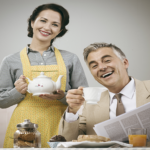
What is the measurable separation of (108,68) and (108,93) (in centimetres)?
18

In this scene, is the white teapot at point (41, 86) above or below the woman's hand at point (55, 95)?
above

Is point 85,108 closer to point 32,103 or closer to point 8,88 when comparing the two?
point 32,103

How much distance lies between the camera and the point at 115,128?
43.3 inches

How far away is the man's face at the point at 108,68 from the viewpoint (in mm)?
1592

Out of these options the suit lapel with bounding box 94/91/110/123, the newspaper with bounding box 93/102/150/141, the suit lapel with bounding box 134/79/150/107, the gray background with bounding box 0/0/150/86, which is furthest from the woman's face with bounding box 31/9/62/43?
the newspaper with bounding box 93/102/150/141

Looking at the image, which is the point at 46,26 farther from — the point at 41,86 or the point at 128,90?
the point at 128,90

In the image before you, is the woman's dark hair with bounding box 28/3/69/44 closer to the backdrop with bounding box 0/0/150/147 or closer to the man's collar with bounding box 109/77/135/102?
the backdrop with bounding box 0/0/150/147

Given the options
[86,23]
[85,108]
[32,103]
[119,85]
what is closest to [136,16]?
[86,23]

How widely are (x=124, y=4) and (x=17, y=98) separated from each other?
139cm

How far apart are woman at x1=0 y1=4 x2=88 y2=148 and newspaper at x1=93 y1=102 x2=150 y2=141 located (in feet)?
1.84

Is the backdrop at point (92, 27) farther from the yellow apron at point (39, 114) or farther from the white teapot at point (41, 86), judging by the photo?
the white teapot at point (41, 86)

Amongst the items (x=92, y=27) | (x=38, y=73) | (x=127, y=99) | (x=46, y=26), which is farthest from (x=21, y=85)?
(x=92, y=27)

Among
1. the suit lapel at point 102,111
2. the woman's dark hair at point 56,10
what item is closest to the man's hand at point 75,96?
the suit lapel at point 102,111

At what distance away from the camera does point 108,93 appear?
1.62 meters
